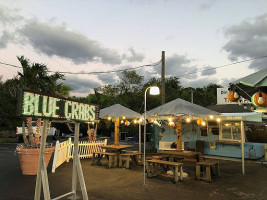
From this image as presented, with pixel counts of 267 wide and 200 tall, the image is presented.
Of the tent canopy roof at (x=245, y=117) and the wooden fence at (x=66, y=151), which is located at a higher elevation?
the tent canopy roof at (x=245, y=117)

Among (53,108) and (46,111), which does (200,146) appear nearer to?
(53,108)

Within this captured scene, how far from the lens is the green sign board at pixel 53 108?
3.53 meters

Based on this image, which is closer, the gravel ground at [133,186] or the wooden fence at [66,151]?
the gravel ground at [133,186]

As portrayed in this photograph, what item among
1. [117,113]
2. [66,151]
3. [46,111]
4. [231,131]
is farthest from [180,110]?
[231,131]

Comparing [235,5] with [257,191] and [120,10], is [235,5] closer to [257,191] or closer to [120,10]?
[120,10]

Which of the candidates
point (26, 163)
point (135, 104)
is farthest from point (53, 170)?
point (135, 104)

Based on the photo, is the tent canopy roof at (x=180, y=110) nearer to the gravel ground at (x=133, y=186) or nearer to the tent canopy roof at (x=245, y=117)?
the tent canopy roof at (x=245, y=117)

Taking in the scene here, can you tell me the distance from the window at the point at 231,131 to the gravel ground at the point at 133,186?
4658 mm

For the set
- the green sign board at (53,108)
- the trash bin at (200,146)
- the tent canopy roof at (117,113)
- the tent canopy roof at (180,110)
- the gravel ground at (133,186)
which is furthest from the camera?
the trash bin at (200,146)

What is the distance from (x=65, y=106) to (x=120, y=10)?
8413mm

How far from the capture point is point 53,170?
28.4ft

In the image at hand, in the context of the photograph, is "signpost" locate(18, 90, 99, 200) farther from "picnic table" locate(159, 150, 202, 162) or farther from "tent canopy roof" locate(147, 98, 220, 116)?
"picnic table" locate(159, 150, 202, 162)

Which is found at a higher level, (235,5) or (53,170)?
(235,5)

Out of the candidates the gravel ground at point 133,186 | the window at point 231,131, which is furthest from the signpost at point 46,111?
the window at point 231,131
